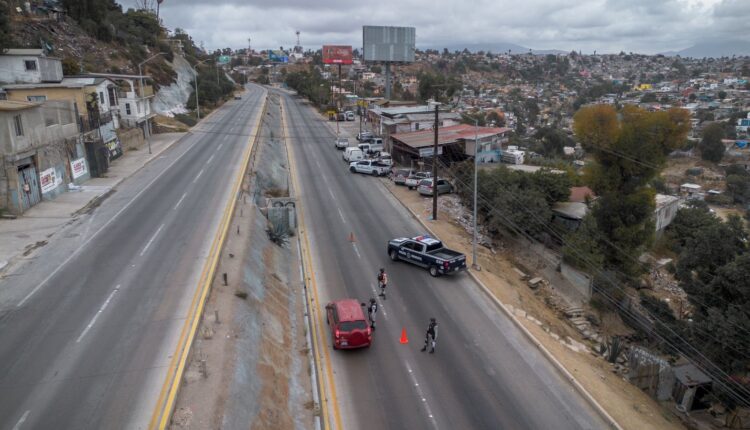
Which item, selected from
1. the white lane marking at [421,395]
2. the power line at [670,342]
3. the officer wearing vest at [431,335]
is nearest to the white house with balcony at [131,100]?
the power line at [670,342]

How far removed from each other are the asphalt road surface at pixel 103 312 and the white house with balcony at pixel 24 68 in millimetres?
21246

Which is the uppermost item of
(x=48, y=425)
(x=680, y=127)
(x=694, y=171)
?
(x=680, y=127)

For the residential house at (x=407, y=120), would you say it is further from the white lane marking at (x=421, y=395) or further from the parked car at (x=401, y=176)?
the white lane marking at (x=421, y=395)

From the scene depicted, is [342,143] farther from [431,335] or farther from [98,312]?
[98,312]

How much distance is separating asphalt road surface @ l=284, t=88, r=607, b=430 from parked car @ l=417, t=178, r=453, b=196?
1091 cm

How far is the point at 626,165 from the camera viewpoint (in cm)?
3275

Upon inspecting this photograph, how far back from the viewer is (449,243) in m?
31.4

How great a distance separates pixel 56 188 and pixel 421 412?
29.4 metres

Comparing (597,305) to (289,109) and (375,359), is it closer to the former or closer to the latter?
(375,359)

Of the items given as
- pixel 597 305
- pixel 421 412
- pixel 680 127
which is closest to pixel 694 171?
pixel 680 127

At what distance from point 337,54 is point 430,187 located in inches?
3458

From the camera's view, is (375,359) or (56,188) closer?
(375,359)

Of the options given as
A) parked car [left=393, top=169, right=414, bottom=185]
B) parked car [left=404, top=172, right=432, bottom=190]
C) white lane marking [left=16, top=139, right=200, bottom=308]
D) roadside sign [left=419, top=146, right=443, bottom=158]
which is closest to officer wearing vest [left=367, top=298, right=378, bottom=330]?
white lane marking [left=16, top=139, right=200, bottom=308]

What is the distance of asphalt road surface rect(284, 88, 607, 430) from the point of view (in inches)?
609
